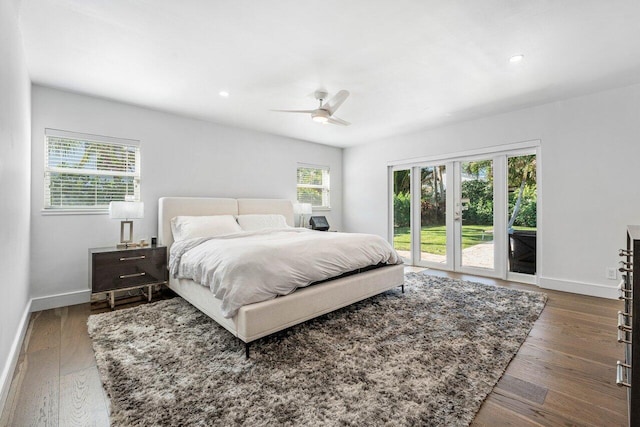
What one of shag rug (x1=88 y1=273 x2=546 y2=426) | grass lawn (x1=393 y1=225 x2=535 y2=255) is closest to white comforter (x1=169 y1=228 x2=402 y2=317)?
shag rug (x1=88 y1=273 x2=546 y2=426)

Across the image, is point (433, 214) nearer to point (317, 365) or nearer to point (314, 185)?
point (314, 185)

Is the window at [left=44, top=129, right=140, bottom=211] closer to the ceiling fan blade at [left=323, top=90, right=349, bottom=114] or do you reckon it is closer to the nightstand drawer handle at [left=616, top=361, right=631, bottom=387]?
the ceiling fan blade at [left=323, top=90, right=349, bottom=114]

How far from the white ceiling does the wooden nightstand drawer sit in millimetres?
1877

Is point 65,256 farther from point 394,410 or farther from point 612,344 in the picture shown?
point 612,344

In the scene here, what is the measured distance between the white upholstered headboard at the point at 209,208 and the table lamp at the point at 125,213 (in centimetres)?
39

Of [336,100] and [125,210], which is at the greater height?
[336,100]

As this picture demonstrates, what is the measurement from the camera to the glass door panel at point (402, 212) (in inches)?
219

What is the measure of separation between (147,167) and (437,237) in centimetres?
478

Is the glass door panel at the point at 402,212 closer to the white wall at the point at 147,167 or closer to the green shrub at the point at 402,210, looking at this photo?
the green shrub at the point at 402,210

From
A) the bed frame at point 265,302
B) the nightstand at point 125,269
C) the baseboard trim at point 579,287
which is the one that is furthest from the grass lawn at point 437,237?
the nightstand at point 125,269

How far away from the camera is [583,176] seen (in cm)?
365

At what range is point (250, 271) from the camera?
219cm

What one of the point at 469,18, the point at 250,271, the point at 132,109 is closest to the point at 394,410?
the point at 250,271

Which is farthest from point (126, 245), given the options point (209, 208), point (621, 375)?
point (621, 375)
